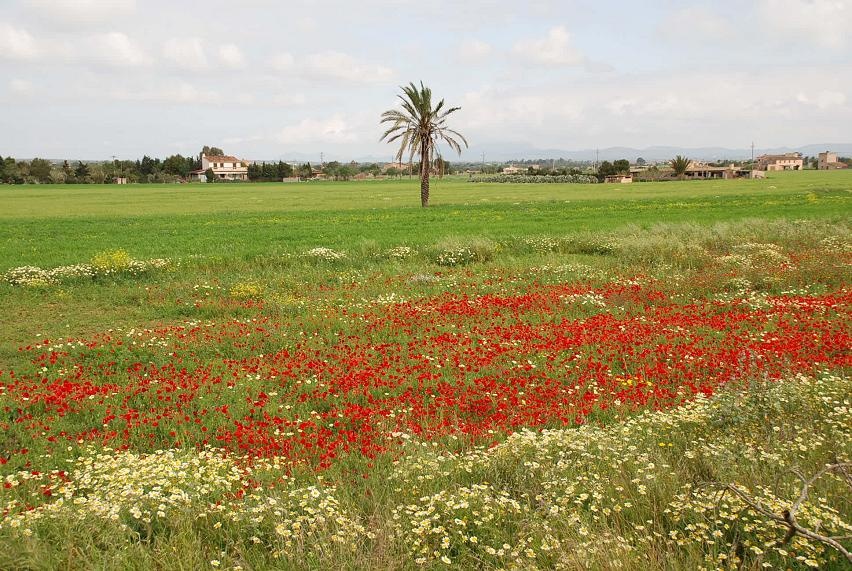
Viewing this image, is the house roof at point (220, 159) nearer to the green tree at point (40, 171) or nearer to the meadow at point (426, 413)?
the green tree at point (40, 171)

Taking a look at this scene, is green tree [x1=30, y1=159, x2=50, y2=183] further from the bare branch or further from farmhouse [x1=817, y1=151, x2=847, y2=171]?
farmhouse [x1=817, y1=151, x2=847, y2=171]

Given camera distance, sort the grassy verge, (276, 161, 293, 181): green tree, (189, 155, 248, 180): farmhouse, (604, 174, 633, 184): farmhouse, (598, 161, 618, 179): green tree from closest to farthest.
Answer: the grassy verge → (604, 174, 633, 184): farmhouse → (598, 161, 618, 179): green tree → (276, 161, 293, 181): green tree → (189, 155, 248, 180): farmhouse

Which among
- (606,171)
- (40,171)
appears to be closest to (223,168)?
(40,171)

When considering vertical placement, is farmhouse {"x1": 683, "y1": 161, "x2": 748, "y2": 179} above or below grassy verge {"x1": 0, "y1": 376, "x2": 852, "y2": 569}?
above

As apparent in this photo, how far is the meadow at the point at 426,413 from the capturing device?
4.91 metres

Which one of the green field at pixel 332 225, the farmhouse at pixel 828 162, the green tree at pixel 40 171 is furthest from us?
the farmhouse at pixel 828 162

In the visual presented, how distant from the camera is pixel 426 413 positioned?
8.42 m

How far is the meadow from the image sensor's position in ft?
16.1

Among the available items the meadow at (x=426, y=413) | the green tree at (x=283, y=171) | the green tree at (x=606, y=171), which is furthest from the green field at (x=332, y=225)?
the green tree at (x=283, y=171)

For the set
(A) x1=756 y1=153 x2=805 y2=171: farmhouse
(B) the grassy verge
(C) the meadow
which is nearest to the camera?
(B) the grassy verge

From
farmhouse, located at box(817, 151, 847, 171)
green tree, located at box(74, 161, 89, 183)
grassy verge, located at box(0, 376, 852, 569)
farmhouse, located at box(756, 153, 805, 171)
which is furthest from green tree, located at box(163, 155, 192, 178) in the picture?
farmhouse, located at box(817, 151, 847, 171)

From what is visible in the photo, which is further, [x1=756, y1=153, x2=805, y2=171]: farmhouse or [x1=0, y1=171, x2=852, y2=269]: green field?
[x1=756, y1=153, x2=805, y2=171]: farmhouse

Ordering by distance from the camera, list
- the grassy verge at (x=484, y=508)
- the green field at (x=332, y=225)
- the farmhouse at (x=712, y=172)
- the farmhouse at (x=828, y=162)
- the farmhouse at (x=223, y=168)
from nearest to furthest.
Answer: the grassy verge at (x=484, y=508) < the green field at (x=332, y=225) < the farmhouse at (x=712, y=172) < the farmhouse at (x=223, y=168) < the farmhouse at (x=828, y=162)

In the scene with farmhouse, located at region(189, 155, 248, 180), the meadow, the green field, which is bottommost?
the meadow
